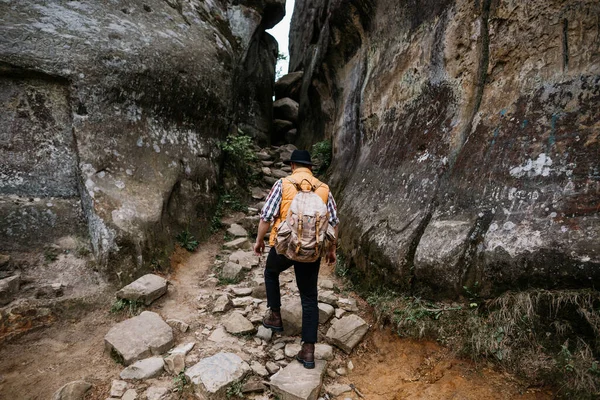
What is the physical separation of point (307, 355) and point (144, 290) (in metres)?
2.47

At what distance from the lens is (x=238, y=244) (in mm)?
6828

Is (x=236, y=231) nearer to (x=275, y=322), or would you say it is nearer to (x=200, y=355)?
(x=275, y=322)

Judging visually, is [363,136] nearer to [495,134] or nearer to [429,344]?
[495,134]

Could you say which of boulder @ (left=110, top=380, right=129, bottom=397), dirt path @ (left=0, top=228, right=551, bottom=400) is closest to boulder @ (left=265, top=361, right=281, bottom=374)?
dirt path @ (left=0, top=228, right=551, bottom=400)

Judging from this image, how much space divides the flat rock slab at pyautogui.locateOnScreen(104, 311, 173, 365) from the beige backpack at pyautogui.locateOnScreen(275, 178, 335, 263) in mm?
1694

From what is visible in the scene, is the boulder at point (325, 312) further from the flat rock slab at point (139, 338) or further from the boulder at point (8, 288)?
the boulder at point (8, 288)

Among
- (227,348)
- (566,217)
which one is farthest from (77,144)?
(566,217)

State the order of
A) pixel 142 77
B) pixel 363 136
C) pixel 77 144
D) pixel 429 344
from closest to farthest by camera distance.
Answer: pixel 429 344, pixel 77 144, pixel 142 77, pixel 363 136

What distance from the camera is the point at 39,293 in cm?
433

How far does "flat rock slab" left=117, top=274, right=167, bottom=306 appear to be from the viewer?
14.9 feet

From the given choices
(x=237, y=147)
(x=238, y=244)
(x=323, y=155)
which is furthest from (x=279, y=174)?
(x=238, y=244)

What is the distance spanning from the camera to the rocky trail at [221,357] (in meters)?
3.14

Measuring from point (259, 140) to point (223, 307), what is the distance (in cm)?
890

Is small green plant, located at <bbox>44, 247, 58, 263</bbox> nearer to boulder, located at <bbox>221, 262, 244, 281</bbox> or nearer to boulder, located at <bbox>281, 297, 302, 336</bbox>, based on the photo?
boulder, located at <bbox>221, 262, 244, 281</bbox>
